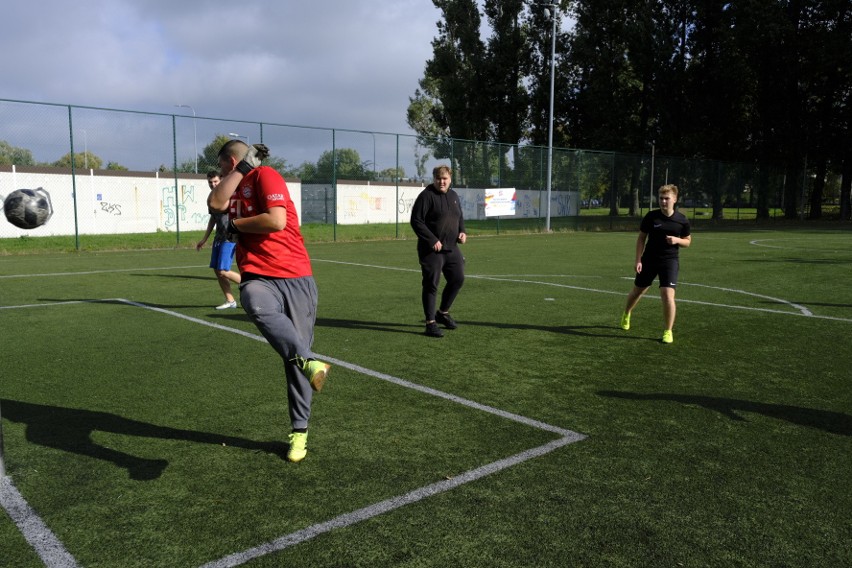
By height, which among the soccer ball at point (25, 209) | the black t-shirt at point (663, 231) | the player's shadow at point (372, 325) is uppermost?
the soccer ball at point (25, 209)

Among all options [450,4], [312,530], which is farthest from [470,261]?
[450,4]

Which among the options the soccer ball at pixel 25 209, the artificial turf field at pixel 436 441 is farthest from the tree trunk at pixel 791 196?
the soccer ball at pixel 25 209

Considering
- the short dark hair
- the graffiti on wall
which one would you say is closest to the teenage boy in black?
the short dark hair

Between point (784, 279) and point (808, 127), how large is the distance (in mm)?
33347

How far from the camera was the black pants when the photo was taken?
25.0 ft

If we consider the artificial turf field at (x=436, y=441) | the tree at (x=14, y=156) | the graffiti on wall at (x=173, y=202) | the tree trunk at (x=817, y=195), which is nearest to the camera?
the artificial turf field at (x=436, y=441)

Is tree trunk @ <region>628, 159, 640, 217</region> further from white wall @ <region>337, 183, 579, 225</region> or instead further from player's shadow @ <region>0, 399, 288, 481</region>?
player's shadow @ <region>0, 399, 288, 481</region>

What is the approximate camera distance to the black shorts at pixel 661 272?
24.5ft

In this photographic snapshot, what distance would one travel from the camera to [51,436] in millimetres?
4312

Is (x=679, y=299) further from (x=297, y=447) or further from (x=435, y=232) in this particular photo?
(x=297, y=447)

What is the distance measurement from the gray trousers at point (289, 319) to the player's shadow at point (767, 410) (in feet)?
8.46

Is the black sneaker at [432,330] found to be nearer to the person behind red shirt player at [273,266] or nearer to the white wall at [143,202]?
the person behind red shirt player at [273,266]

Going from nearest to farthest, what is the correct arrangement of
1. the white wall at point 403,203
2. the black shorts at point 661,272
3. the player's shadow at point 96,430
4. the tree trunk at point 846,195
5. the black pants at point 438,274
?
the player's shadow at point 96,430
the black shorts at point 661,272
the black pants at point 438,274
the white wall at point 403,203
the tree trunk at point 846,195

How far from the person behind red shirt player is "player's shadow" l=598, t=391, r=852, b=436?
2612 mm
